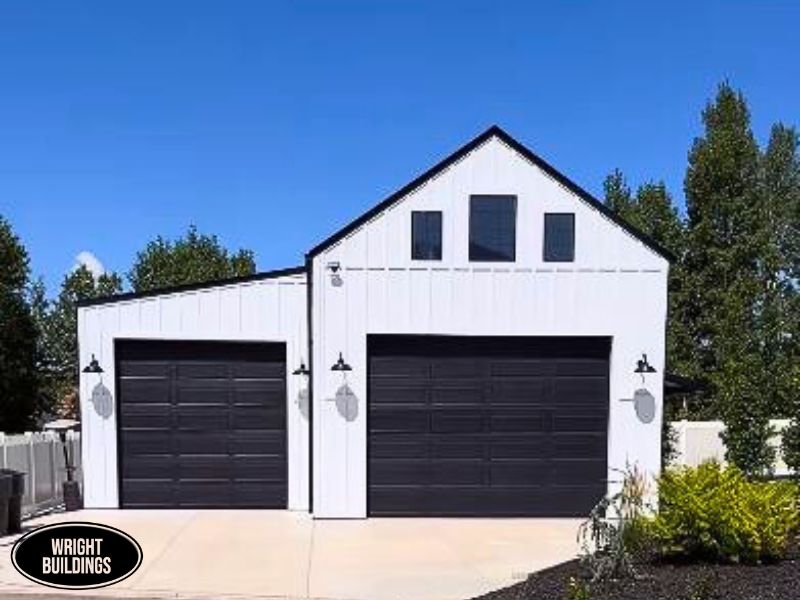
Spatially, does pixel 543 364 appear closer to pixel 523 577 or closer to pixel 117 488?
pixel 523 577

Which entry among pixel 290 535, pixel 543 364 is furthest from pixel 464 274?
pixel 290 535

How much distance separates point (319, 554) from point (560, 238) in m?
6.15

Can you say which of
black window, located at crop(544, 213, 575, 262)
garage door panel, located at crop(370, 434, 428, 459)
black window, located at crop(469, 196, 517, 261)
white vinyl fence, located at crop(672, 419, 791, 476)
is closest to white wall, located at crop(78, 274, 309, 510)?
garage door panel, located at crop(370, 434, 428, 459)

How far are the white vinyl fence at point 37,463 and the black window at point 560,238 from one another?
902 centimetres

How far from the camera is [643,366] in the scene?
501 inches

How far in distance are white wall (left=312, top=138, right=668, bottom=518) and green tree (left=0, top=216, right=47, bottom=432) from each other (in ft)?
47.8

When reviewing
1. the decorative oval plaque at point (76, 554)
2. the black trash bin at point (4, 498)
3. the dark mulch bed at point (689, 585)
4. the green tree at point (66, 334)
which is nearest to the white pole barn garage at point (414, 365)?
the black trash bin at point (4, 498)

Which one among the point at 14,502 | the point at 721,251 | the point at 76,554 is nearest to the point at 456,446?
the point at 14,502

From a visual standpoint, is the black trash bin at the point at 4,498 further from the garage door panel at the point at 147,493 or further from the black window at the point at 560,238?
the black window at the point at 560,238

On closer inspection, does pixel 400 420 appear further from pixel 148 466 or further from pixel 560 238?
pixel 148 466

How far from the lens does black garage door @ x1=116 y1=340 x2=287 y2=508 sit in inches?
519

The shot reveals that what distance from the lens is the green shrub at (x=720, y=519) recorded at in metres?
7.54

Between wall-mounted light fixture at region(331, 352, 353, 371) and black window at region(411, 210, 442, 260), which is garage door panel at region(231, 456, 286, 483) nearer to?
wall-mounted light fixture at region(331, 352, 353, 371)

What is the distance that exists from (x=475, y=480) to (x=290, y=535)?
128 inches
